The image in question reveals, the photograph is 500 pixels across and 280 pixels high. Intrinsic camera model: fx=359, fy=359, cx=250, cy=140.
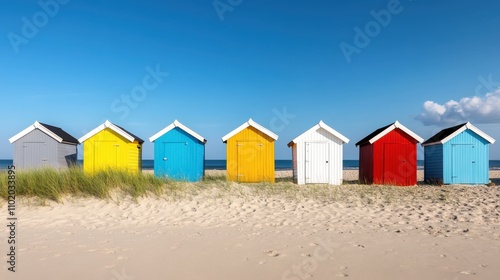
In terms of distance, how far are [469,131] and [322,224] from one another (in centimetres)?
1303

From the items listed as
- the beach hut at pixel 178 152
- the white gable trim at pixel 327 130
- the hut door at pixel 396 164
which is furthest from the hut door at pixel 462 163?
the beach hut at pixel 178 152

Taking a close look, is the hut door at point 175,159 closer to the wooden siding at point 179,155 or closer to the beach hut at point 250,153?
the wooden siding at point 179,155

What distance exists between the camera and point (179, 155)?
688 inches

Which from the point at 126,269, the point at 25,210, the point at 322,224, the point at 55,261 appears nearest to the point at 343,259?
the point at 322,224

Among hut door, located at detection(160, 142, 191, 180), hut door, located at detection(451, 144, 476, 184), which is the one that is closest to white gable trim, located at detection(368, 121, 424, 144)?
hut door, located at detection(451, 144, 476, 184)

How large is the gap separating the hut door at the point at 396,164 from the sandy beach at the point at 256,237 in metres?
4.52

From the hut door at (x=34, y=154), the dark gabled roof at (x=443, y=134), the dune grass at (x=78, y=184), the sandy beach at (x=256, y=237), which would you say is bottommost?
the sandy beach at (x=256, y=237)

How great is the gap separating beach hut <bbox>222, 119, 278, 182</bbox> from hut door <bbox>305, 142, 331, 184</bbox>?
1.73 meters

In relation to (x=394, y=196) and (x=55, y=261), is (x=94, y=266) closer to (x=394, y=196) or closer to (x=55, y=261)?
(x=55, y=261)

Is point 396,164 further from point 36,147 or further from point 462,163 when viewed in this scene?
point 36,147

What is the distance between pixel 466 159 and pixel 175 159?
14.3 meters

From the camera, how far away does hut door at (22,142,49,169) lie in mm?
17828

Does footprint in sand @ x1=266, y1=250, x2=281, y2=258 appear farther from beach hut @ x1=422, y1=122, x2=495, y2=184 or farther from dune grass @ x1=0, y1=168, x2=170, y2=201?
beach hut @ x1=422, y1=122, x2=495, y2=184

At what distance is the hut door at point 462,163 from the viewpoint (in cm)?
1762
